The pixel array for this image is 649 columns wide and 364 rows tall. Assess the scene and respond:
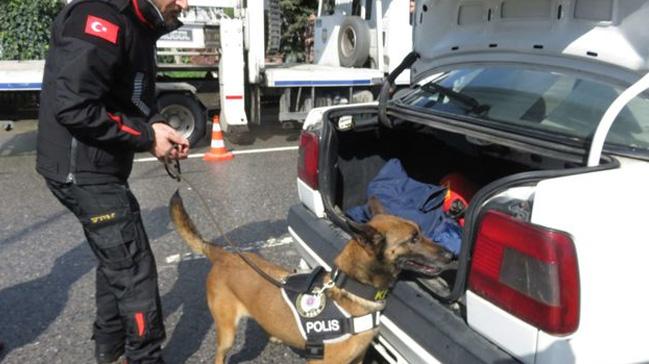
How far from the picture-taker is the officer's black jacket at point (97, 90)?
6.46ft

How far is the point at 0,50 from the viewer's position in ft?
36.0

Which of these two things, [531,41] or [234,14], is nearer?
[531,41]

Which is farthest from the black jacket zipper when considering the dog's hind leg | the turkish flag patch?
the dog's hind leg

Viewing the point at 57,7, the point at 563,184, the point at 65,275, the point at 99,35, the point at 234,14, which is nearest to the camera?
the point at 563,184

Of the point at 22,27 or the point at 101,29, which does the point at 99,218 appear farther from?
the point at 22,27

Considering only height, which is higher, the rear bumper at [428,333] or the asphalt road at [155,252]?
the rear bumper at [428,333]

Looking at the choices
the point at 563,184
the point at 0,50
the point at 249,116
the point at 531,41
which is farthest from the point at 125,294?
the point at 0,50

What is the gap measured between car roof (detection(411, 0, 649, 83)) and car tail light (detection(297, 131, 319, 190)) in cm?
105

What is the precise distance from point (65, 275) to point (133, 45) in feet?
7.54

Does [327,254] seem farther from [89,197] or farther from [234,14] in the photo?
[234,14]

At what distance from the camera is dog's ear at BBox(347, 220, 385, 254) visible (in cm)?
205

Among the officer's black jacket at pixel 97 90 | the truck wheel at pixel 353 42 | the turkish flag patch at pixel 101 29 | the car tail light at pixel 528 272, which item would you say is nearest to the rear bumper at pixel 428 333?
the car tail light at pixel 528 272

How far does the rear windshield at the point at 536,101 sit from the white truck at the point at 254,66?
4.55m

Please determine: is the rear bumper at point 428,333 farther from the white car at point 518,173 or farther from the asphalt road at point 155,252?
the asphalt road at point 155,252
